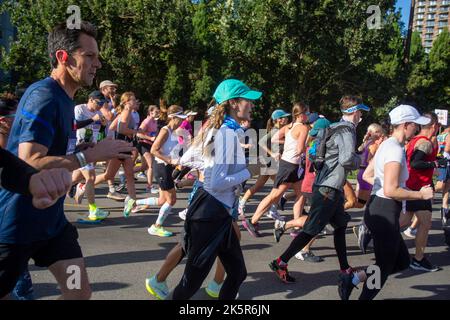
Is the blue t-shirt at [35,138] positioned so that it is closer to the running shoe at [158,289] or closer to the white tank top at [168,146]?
the running shoe at [158,289]

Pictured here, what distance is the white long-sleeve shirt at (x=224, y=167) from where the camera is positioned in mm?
3059

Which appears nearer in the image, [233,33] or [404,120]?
[404,120]

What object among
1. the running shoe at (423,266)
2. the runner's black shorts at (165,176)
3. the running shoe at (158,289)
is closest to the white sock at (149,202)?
the runner's black shorts at (165,176)

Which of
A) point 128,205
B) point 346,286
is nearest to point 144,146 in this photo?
point 128,205

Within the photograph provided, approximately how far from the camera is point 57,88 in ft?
7.90

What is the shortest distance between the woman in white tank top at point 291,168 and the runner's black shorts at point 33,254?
12.3 ft

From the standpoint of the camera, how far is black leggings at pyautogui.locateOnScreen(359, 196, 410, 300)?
3.49 m

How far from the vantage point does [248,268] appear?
4.85 metres

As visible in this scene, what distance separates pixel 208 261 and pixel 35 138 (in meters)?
1.42

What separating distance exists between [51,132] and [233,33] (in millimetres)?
19401

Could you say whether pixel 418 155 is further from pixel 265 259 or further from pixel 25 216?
pixel 25 216

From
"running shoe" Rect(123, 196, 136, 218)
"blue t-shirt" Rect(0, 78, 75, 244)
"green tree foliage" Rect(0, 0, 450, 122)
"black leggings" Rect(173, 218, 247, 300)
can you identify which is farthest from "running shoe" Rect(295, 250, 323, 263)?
"green tree foliage" Rect(0, 0, 450, 122)
